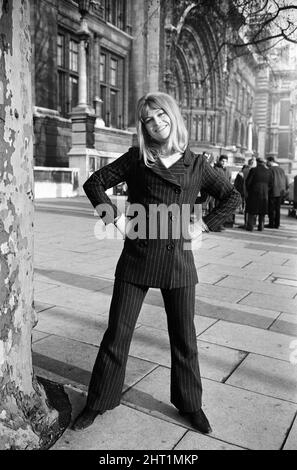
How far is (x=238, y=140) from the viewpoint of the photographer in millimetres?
48031

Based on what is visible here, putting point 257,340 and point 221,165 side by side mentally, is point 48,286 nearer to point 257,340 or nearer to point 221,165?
point 257,340

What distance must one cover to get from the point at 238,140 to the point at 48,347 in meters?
46.7

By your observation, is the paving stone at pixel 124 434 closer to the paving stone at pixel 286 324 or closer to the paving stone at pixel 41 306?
the paving stone at pixel 286 324

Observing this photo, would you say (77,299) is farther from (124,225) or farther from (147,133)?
(147,133)

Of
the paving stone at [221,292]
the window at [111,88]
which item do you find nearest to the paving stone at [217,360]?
the paving stone at [221,292]

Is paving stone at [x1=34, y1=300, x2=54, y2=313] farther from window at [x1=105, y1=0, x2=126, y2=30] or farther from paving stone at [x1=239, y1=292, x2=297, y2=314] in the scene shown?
window at [x1=105, y1=0, x2=126, y2=30]

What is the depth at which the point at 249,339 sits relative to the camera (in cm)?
404

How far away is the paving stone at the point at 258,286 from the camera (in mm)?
5656

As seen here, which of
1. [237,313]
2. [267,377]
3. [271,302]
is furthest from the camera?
→ [271,302]

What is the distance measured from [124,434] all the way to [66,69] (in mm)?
20595

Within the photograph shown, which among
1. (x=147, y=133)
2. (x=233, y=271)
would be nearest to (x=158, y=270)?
(x=147, y=133)

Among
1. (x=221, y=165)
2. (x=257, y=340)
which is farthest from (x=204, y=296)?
(x=221, y=165)

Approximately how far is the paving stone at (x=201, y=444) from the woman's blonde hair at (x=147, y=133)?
4.93 feet

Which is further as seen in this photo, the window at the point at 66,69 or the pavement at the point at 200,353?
the window at the point at 66,69
